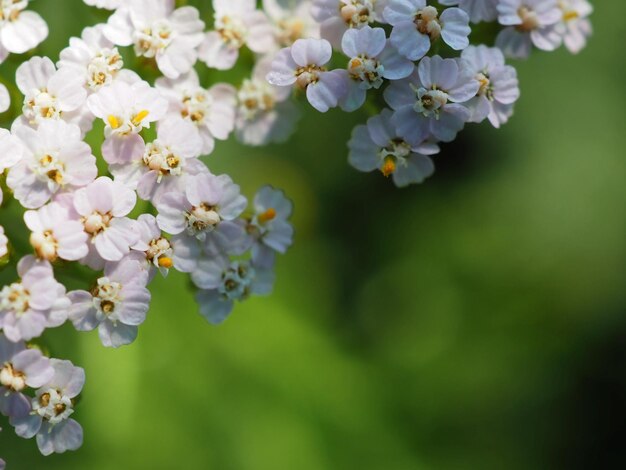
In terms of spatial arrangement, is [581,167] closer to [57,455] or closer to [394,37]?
[394,37]

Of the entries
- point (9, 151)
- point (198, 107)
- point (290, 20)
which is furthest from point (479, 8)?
point (9, 151)

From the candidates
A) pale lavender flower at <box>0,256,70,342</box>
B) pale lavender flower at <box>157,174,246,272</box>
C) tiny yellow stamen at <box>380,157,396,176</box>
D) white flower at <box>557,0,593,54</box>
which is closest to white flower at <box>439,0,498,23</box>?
white flower at <box>557,0,593,54</box>

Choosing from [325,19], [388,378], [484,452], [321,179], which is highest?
[325,19]

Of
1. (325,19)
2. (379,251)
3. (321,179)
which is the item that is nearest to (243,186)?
(321,179)

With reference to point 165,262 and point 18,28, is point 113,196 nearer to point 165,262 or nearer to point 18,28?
point 165,262

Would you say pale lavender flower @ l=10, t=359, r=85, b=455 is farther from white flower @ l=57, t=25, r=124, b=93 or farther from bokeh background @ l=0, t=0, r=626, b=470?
bokeh background @ l=0, t=0, r=626, b=470

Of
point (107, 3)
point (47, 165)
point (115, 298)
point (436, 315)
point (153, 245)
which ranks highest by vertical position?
point (107, 3)
